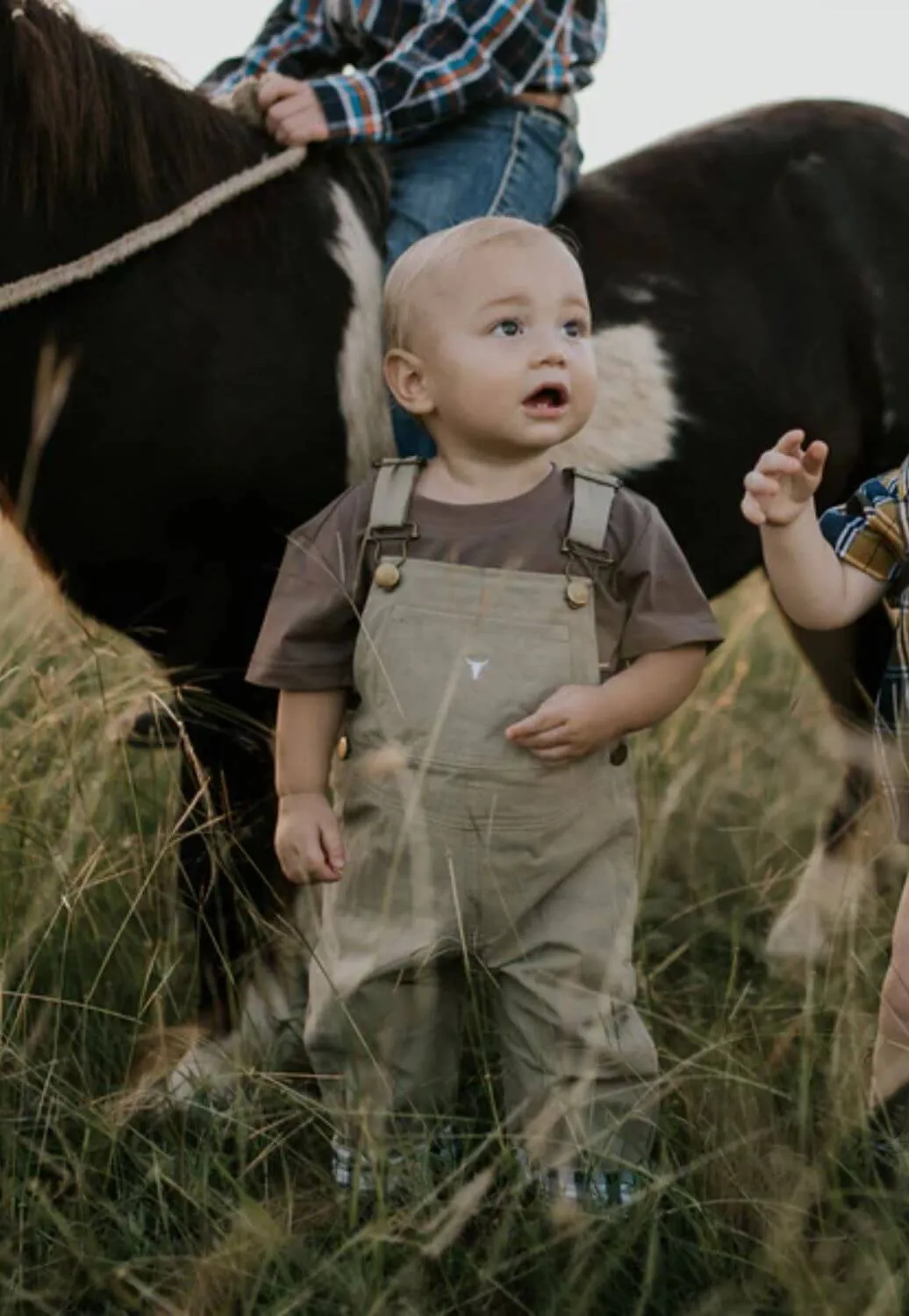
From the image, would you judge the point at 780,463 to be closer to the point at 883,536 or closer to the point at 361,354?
the point at 883,536

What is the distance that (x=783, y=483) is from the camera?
187 centimetres

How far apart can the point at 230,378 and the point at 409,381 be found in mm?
478

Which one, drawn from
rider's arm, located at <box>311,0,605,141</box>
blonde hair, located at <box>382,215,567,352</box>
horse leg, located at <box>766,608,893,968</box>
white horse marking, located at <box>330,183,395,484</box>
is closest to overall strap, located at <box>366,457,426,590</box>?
blonde hair, located at <box>382,215,567,352</box>

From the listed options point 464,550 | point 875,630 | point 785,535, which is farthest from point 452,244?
point 875,630

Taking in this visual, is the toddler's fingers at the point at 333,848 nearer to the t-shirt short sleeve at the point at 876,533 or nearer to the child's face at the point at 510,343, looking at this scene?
the child's face at the point at 510,343

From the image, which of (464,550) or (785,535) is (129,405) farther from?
(785,535)

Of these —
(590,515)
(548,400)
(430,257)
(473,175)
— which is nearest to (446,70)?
(473,175)

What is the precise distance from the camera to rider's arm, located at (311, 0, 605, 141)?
259 cm

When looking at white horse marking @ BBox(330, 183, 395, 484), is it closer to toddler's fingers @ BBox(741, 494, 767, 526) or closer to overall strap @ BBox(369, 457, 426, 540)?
overall strap @ BBox(369, 457, 426, 540)

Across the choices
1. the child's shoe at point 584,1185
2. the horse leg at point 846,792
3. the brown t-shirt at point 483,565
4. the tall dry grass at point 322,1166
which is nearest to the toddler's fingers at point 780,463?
the brown t-shirt at point 483,565

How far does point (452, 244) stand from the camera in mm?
1949

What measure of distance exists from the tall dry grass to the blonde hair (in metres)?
0.77

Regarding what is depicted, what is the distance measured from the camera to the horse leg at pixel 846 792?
289 cm

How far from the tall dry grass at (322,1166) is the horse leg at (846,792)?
10cm
